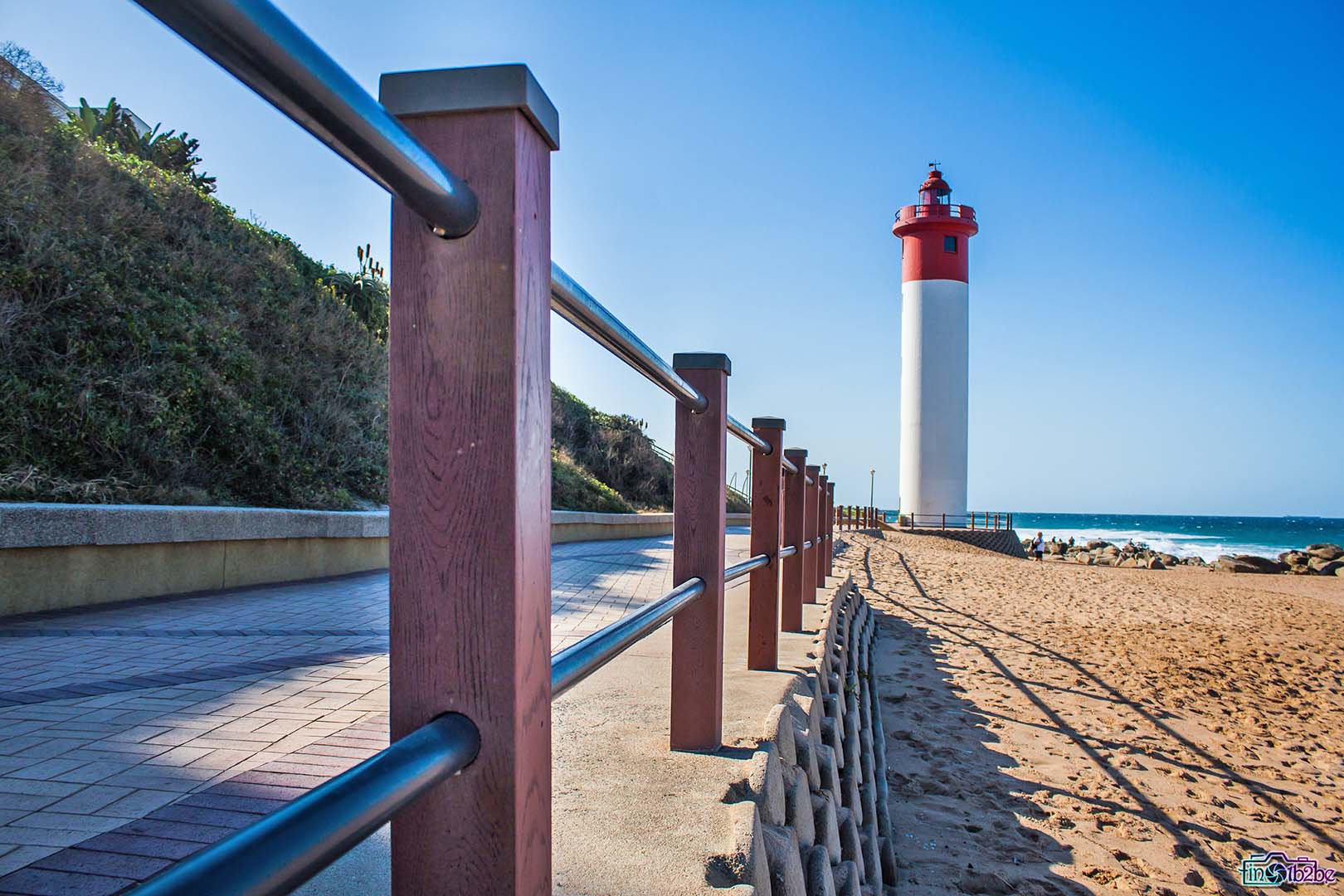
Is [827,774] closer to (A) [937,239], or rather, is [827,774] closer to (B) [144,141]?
(B) [144,141]

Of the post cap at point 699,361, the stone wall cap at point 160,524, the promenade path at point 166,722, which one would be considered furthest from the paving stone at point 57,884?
the stone wall cap at point 160,524

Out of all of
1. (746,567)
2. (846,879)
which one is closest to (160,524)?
(746,567)

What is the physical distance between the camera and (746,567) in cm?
296

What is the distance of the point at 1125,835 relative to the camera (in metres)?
3.98

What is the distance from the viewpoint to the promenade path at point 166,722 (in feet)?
6.56

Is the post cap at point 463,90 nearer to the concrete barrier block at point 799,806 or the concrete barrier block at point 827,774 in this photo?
the concrete barrier block at point 799,806

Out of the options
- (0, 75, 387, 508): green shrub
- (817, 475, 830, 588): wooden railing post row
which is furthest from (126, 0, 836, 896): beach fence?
(817, 475, 830, 588): wooden railing post row

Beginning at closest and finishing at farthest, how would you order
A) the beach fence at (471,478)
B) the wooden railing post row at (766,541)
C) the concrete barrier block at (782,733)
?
1. the beach fence at (471,478)
2. the concrete barrier block at (782,733)
3. the wooden railing post row at (766,541)

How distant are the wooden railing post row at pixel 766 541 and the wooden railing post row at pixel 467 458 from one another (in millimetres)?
2608

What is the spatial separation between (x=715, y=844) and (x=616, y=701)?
1.17m

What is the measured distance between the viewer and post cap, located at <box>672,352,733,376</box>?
7.27 ft

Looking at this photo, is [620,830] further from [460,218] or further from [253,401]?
[253,401]

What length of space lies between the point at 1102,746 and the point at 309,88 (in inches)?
237

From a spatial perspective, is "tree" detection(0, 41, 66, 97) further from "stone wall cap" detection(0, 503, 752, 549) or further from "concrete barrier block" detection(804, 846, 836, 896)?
"concrete barrier block" detection(804, 846, 836, 896)
